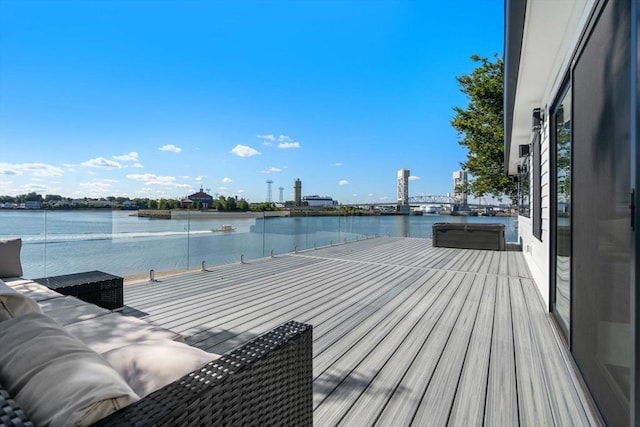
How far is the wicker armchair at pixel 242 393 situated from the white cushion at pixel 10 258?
3.16 m

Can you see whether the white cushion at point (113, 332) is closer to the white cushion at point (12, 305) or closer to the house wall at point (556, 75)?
the white cushion at point (12, 305)

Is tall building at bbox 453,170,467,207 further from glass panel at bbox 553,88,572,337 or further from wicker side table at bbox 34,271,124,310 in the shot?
wicker side table at bbox 34,271,124,310

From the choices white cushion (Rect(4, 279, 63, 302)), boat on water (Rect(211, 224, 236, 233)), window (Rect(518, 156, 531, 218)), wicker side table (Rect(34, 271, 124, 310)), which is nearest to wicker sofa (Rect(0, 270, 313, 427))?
white cushion (Rect(4, 279, 63, 302))

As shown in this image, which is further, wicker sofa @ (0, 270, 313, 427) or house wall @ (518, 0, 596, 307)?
house wall @ (518, 0, 596, 307)

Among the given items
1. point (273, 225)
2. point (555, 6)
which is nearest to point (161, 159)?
point (273, 225)

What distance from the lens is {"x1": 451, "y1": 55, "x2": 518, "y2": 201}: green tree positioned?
1026cm

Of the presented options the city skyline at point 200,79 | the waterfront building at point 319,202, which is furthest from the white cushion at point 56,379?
the waterfront building at point 319,202

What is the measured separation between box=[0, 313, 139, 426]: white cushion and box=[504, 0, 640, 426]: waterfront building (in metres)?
1.57

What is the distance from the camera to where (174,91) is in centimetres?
1064

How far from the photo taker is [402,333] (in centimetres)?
259

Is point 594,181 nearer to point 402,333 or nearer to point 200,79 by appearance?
point 402,333

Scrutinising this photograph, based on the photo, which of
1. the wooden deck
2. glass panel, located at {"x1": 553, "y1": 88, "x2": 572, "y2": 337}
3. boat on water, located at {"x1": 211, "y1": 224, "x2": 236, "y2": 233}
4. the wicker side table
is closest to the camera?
the wooden deck

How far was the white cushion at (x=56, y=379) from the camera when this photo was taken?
1.88 feet

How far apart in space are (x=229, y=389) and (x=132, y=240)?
4.54 meters
